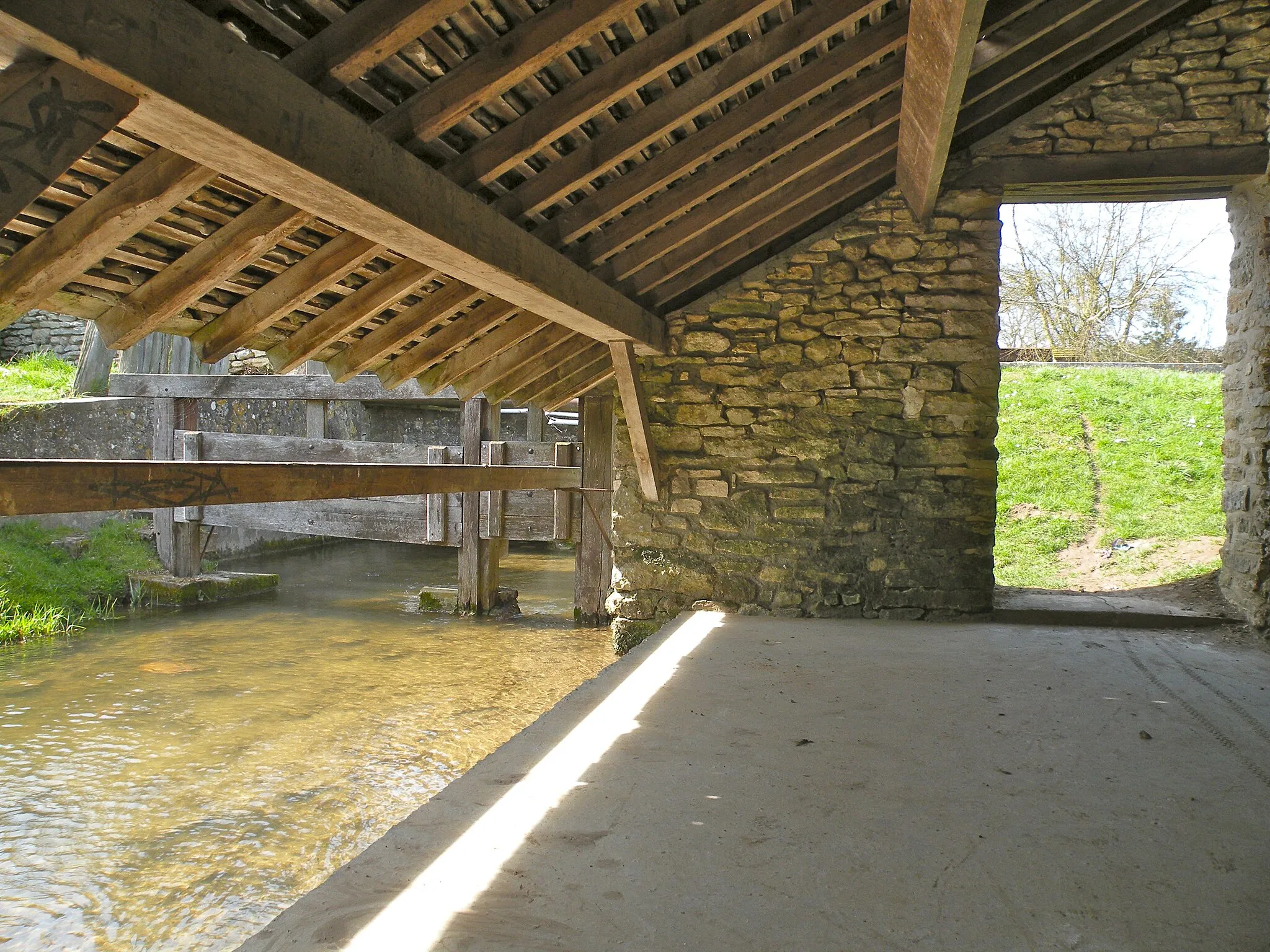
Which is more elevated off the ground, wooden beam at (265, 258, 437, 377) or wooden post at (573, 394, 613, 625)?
wooden beam at (265, 258, 437, 377)

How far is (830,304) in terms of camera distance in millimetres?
4969

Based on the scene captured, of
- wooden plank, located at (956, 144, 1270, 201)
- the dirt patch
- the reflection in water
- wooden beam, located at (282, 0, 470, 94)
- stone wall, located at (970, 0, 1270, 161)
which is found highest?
stone wall, located at (970, 0, 1270, 161)

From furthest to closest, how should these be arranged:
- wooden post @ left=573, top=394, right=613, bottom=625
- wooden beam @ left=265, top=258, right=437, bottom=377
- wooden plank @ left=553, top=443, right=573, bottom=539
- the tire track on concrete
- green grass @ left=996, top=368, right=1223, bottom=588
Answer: green grass @ left=996, top=368, right=1223, bottom=588 < wooden plank @ left=553, top=443, right=573, bottom=539 < wooden post @ left=573, top=394, right=613, bottom=625 < wooden beam @ left=265, top=258, right=437, bottom=377 < the tire track on concrete

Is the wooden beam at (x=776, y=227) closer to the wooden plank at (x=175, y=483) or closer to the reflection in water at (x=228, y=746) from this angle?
the wooden plank at (x=175, y=483)

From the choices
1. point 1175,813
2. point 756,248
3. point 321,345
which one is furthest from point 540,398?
point 1175,813

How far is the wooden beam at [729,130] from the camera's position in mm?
3299

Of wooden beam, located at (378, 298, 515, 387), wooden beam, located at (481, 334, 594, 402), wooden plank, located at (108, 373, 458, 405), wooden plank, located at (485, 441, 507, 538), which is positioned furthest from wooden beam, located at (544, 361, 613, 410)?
wooden beam, located at (378, 298, 515, 387)

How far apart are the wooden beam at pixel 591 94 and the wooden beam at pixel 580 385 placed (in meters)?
3.59

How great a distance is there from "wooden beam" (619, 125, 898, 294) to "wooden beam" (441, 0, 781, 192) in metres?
1.35

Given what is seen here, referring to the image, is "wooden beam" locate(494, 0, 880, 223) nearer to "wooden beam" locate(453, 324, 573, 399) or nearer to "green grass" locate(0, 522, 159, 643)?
"wooden beam" locate(453, 324, 573, 399)

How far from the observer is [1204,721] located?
306 cm

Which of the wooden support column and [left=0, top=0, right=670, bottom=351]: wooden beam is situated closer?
[left=0, top=0, right=670, bottom=351]: wooden beam

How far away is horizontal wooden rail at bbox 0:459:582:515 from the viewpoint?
2004 millimetres

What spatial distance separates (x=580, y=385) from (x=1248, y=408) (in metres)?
4.16
